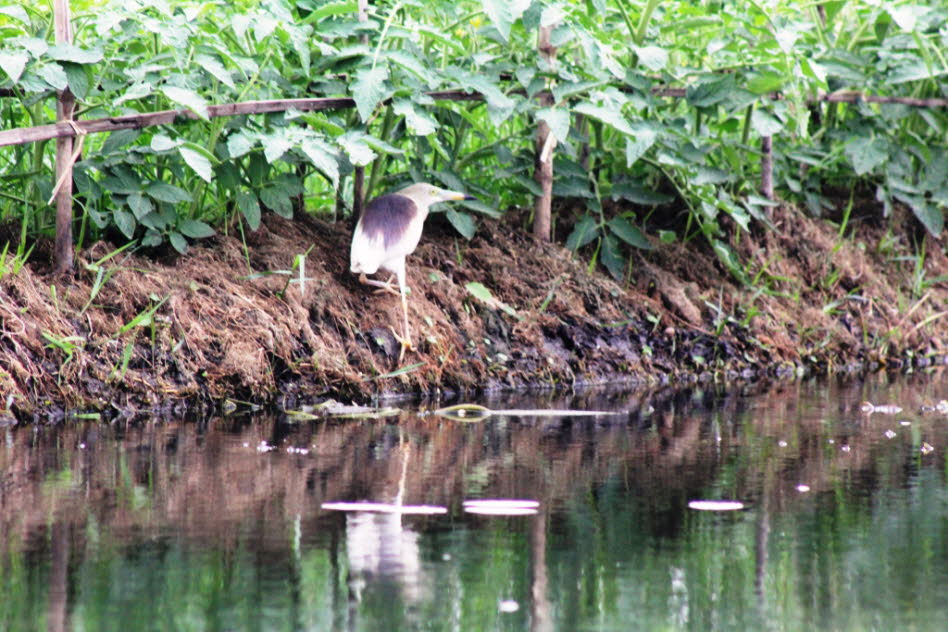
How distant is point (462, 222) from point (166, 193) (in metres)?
1.45

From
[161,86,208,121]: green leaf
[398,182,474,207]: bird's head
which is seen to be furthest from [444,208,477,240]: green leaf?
[161,86,208,121]: green leaf

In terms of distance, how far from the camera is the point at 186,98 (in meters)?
4.58

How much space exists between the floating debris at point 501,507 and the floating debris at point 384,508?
8 cm

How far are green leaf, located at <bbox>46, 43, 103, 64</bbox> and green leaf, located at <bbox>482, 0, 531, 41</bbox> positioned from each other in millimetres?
1408

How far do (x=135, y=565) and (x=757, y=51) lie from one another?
13.8 feet

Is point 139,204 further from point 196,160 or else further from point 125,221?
point 196,160

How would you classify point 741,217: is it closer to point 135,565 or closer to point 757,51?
point 757,51

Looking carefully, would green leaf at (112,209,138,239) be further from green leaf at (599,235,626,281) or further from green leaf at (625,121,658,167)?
green leaf at (599,235,626,281)

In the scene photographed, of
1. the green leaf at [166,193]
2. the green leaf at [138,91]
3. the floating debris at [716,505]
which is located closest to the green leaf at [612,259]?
the green leaf at [166,193]

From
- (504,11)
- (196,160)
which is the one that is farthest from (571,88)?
(196,160)

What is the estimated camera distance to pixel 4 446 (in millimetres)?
4008

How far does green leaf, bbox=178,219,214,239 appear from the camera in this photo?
5363 mm

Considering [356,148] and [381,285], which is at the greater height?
[356,148]

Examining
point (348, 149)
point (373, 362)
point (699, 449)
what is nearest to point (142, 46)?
point (348, 149)
